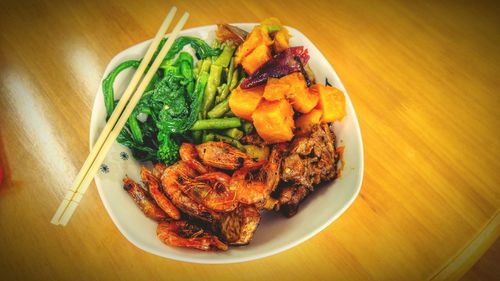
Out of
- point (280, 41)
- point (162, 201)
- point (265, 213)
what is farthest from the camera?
point (280, 41)

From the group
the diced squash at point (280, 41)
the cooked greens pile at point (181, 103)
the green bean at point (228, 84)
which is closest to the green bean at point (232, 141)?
the cooked greens pile at point (181, 103)

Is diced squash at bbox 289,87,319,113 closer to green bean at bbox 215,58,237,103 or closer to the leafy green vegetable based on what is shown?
green bean at bbox 215,58,237,103

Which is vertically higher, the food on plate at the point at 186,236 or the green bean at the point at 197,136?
the green bean at the point at 197,136

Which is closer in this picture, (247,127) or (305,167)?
(305,167)

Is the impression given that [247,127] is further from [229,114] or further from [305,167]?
[305,167]

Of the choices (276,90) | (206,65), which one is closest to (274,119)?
(276,90)

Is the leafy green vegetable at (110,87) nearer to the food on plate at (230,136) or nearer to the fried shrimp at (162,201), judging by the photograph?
the food on plate at (230,136)

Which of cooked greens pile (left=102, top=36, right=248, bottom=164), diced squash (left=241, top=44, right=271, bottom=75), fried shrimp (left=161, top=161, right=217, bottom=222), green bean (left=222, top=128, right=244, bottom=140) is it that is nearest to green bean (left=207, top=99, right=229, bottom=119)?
cooked greens pile (left=102, top=36, right=248, bottom=164)

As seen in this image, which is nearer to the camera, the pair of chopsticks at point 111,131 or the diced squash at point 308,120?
the pair of chopsticks at point 111,131
